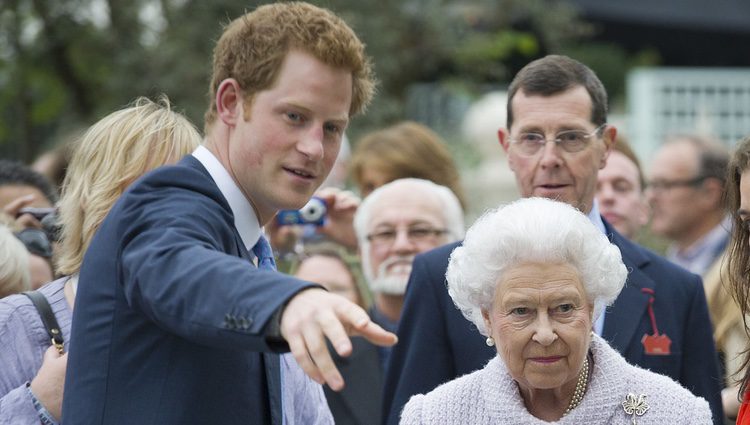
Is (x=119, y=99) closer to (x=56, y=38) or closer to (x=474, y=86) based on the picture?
(x=56, y=38)

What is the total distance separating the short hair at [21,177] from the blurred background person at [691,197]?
11.9 feet

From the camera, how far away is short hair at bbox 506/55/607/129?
450 cm

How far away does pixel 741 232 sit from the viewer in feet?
12.5

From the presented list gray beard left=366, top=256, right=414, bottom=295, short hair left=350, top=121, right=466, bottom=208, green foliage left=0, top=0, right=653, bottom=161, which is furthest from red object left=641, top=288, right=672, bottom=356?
green foliage left=0, top=0, right=653, bottom=161

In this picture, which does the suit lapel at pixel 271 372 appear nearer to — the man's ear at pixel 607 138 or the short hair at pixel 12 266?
the short hair at pixel 12 266

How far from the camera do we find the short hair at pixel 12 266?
4531mm

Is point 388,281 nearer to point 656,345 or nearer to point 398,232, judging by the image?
point 398,232

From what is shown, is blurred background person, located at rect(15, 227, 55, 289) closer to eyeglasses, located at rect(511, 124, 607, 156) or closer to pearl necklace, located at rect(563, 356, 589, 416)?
eyeglasses, located at rect(511, 124, 607, 156)

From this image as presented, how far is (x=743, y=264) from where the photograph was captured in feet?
12.6

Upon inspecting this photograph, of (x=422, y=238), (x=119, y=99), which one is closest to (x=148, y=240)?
(x=422, y=238)

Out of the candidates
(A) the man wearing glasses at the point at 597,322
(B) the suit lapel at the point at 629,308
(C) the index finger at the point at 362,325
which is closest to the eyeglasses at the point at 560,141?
(A) the man wearing glasses at the point at 597,322

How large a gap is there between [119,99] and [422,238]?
7.36 meters

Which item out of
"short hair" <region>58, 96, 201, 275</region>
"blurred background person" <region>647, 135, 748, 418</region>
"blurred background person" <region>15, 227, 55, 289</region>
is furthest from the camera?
"blurred background person" <region>647, 135, 748, 418</region>

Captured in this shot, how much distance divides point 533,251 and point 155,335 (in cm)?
131
